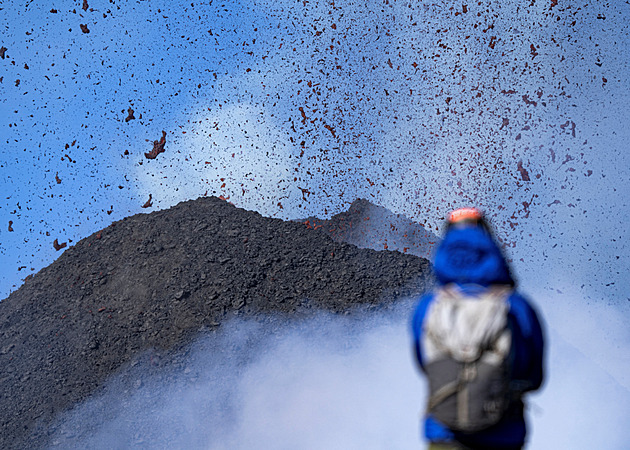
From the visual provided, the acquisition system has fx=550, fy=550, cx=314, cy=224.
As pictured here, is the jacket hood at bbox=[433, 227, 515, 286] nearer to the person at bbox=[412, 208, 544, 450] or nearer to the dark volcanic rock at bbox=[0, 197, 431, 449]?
the person at bbox=[412, 208, 544, 450]

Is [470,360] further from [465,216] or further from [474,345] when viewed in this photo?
[465,216]

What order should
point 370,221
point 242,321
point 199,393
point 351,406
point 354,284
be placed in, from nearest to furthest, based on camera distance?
1. point 351,406
2. point 199,393
3. point 242,321
4. point 354,284
5. point 370,221

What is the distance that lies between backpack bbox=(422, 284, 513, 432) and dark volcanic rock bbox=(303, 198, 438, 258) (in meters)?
18.2


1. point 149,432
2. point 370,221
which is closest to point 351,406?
point 149,432

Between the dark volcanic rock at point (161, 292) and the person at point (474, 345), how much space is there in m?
10.9

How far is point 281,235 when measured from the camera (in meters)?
16.5

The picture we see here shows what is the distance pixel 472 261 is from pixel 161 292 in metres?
13.3

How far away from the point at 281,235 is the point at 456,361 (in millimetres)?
14069

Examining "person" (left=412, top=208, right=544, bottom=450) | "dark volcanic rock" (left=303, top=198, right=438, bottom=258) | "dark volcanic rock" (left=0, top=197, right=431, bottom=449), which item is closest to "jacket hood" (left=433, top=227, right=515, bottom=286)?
"person" (left=412, top=208, right=544, bottom=450)

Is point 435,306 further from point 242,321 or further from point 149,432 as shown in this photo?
point 242,321

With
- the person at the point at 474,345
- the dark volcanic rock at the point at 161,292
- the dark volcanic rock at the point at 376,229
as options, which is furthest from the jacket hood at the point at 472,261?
the dark volcanic rock at the point at 376,229

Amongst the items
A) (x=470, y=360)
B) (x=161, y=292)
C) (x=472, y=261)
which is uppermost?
(x=161, y=292)

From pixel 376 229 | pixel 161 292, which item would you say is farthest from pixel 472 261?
pixel 376 229

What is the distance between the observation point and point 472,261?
2.65 meters
